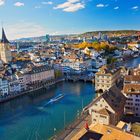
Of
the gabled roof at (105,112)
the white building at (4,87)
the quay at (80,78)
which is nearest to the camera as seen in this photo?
the gabled roof at (105,112)

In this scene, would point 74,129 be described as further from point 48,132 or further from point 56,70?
point 56,70

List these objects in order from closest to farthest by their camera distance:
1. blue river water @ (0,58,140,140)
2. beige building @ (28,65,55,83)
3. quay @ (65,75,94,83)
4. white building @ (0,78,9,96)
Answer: blue river water @ (0,58,140,140) < white building @ (0,78,9,96) < beige building @ (28,65,55,83) < quay @ (65,75,94,83)

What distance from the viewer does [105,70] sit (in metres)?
34.2

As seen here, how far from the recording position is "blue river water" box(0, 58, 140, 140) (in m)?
21.8

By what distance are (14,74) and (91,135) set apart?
25947 millimetres

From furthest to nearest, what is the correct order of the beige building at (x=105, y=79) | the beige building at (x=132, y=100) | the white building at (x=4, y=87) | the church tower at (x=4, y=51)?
the church tower at (x=4, y=51)
the white building at (x=4, y=87)
the beige building at (x=105, y=79)
the beige building at (x=132, y=100)

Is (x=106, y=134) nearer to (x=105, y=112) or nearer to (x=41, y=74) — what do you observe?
(x=105, y=112)

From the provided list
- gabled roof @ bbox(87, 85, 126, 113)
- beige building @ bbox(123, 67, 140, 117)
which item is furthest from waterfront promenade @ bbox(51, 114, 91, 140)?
beige building @ bbox(123, 67, 140, 117)

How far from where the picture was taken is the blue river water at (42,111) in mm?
21781

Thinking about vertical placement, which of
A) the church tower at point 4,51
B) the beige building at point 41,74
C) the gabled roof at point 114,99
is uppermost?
the church tower at point 4,51

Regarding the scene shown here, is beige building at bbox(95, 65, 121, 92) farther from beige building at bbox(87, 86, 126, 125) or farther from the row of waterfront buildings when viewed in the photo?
beige building at bbox(87, 86, 126, 125)

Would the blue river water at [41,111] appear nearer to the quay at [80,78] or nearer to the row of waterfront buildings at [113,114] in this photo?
the quay at [80,78]

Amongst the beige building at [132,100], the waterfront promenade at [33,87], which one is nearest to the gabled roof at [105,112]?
the beige building at [132,100]

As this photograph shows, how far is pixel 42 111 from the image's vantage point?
90.0 feet
